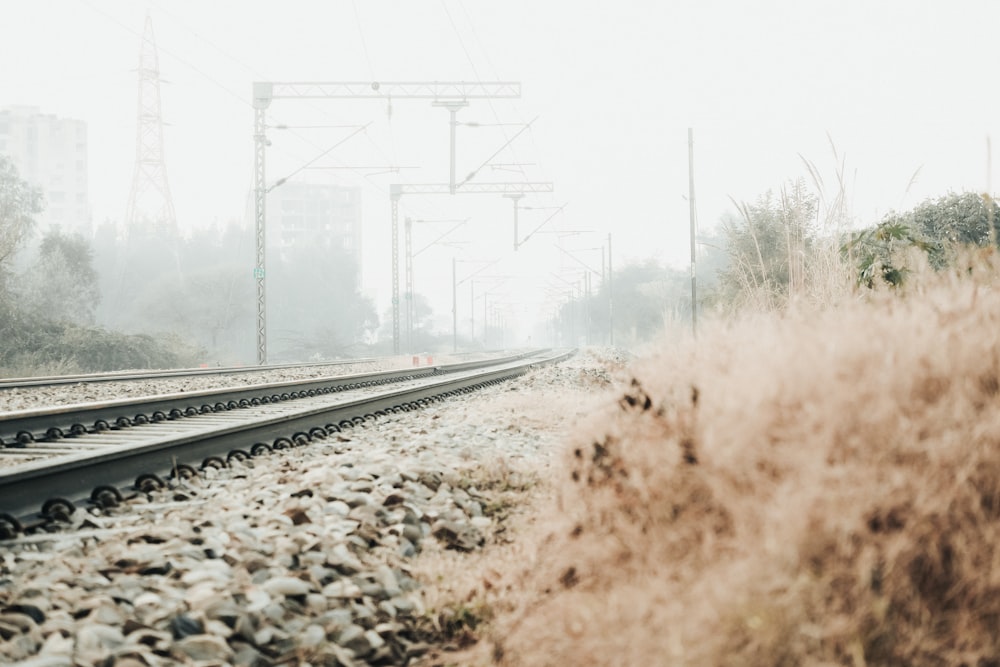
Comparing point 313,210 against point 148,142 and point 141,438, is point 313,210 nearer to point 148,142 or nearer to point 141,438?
point 148,142

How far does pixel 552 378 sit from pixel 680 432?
13.1 metres

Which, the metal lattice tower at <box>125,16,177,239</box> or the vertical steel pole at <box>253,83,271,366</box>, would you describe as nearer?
the vertical steel pole at <box>253,83,271,366</box>

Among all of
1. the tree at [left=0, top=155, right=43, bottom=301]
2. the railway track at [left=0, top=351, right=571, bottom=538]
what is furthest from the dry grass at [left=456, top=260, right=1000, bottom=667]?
the tree at [left=0, top=155, right=43, bottom=301]

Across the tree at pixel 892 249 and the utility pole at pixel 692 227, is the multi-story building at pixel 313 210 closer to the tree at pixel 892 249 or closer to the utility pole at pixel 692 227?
the utility pole at pixel 692 227

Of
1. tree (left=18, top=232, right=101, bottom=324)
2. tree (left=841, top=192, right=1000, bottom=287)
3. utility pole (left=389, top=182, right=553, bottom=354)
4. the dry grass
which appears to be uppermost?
utility pole (left=389, top=182, right=553, bottom=354)

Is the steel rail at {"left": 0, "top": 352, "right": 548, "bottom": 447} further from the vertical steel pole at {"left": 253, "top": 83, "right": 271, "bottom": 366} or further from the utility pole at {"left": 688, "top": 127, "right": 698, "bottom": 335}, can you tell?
the utility pole at {"left": 688, "top": 127, "right": 698, "bottom": 335}

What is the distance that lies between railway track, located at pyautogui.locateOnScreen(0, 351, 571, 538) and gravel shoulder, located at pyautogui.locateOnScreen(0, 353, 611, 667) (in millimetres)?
262

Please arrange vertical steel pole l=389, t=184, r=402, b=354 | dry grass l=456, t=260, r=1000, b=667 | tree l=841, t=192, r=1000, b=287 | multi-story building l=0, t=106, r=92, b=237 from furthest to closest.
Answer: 1. multi-story building l=0, t=106, r=92, b=237
2. vertical steel pole l=389, t=184, r=402, b=354
3. tree l=841, t=192, r=1000, b=287
4. dry grass l=456, t=260, r=1000, b=667

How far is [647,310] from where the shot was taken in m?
78.9

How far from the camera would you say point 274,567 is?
3.06 meters

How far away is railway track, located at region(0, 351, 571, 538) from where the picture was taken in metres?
4.34

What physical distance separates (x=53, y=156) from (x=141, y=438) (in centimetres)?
12854

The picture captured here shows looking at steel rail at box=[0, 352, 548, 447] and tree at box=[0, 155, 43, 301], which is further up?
tree at box=[0, 155, 43, 301]

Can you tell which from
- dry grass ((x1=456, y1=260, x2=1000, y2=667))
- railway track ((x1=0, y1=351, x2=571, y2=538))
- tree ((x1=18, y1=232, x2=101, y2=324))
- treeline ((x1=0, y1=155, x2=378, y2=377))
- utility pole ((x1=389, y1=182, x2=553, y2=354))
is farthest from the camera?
tree ((x1=18, y1=232, x2=101, y2=324))
